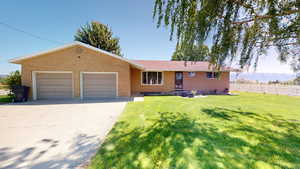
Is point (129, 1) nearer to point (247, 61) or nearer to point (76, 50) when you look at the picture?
point (76, 50)

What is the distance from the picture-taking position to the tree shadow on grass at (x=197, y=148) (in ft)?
6.74

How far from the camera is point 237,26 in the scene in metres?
4.10

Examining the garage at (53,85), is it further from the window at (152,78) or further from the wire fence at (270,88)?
the wire fence at (270,88)

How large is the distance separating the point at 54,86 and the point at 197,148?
10.1 m

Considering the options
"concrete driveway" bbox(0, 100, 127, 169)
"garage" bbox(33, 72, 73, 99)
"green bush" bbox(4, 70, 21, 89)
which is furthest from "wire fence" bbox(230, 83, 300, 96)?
"green bush" bbox(4, 70, 21, 89)

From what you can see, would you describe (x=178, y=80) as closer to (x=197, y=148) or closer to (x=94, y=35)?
(x=197, y=148)

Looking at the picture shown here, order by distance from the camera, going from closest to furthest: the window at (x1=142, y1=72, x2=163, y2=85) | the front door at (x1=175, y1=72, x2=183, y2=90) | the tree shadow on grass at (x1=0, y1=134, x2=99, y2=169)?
the tree shadow on grass at (x1=0, y1=134, x2=99, y2=169)
the window at (x1=142, y1=72, x2=163, y2=85)
the front door at (x1=175, y1=72, x2=183, y2=90)

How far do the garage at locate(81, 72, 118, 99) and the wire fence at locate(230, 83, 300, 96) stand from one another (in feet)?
49.5

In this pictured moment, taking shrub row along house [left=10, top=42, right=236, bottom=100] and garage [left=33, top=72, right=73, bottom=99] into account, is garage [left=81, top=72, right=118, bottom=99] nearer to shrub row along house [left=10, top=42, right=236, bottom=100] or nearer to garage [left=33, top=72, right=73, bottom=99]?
shrub row along house [left=10, top=42, right=236, bottom=100]

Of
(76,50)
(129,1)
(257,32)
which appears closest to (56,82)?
(76,50)

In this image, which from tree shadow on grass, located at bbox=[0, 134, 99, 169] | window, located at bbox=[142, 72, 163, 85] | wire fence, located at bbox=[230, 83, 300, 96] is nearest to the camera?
tree shadow on grass, located at bbox=[0, 134, 99, 169]

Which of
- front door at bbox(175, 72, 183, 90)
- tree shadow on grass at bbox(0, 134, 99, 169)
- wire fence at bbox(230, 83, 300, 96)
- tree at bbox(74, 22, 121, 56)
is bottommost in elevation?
tree shadow on grass at bbox(0, 134, 99, 169)

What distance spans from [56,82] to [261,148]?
11157mm

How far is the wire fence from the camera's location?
1047 cm
